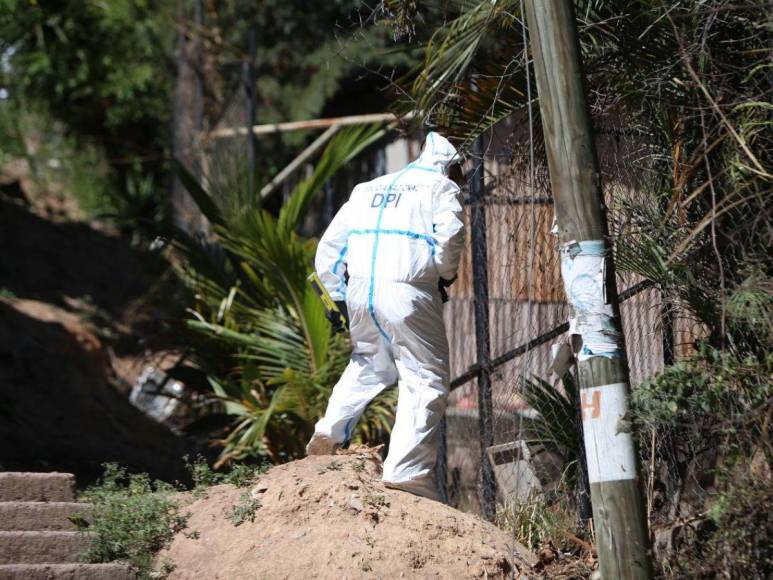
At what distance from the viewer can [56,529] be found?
5.61m

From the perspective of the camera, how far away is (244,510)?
5445 mm

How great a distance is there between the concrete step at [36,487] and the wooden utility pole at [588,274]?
3033 mm

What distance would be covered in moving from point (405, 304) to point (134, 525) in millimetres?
1775

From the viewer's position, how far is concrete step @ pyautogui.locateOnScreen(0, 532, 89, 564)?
17.3ft

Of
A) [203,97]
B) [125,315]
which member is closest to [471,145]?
[203,97]

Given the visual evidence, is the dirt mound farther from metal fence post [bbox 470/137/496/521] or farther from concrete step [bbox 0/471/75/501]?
metal fence post [bbox 470/137/496/521]

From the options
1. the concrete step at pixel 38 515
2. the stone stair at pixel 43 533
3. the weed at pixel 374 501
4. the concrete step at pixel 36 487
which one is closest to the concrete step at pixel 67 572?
the stone stair at pixel 43 533

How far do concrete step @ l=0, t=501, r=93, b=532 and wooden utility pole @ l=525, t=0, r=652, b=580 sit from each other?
2865 millimetres

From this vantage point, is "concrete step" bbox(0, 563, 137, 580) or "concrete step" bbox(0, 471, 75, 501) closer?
"concrete step" bbox(0, 563, 137, 580)

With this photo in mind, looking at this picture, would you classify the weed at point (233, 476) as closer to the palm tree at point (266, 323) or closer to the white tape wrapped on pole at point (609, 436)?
the palm tree at point (266, 323)

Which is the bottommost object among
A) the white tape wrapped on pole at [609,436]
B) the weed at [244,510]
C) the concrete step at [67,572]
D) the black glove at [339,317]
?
the concrete step at [67,572]

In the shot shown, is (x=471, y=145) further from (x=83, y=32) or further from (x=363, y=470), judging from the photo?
(x=83, y=32)

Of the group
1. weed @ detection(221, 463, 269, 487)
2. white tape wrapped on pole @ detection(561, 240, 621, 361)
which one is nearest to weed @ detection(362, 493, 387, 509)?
weed @ detection(221, 463, 269, 487)

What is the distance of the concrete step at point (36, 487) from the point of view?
577 centimetres
